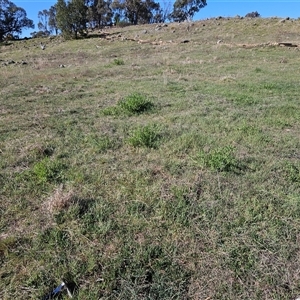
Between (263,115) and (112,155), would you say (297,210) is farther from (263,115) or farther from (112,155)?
(263,115)

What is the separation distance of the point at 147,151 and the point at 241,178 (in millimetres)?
1479

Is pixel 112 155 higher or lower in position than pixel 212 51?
lower

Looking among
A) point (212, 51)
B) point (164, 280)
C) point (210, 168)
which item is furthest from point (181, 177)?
point (212, 51)

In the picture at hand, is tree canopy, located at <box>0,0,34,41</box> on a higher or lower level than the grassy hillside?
higher

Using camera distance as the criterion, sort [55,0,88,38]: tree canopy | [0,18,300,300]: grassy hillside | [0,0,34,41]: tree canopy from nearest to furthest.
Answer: [0,18,300,300]: grassy hillside, [55,0,88,38]: tree canopy, [0,0,34,41]: tree canopy

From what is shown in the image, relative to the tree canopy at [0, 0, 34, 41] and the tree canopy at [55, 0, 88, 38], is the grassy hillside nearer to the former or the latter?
the tree canopy at [55, 0, 88, 38]

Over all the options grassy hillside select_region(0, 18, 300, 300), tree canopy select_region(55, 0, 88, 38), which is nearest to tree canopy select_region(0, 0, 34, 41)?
tree canopy select_region(55, 0, 88, 38)

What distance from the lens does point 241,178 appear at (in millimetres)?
3395

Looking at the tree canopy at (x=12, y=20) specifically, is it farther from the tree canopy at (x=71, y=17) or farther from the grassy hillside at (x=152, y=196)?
the grassy hillside at (x=152, y=196)

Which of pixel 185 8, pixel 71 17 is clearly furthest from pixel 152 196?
pixel 185 8

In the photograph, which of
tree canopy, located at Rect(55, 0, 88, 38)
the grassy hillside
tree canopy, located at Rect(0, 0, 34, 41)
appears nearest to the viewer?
the grassy hillside

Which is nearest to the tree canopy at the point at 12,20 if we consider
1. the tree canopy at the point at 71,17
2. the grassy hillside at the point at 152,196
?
the tree canopy at the point at 71,17

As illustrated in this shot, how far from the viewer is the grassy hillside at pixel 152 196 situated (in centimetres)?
212

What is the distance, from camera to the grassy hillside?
6.94 ft
